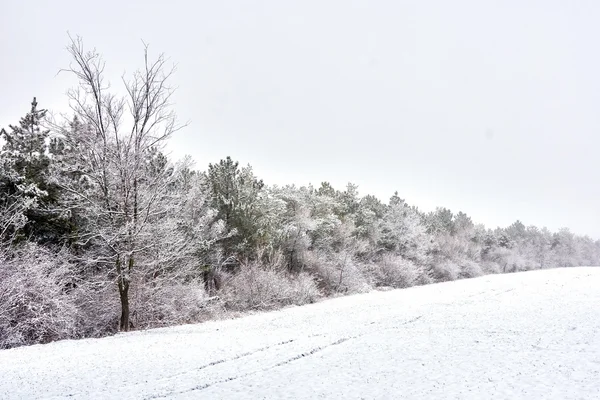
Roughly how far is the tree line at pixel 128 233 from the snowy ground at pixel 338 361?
3356 mm

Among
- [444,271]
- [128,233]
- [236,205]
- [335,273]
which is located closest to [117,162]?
[128,233]

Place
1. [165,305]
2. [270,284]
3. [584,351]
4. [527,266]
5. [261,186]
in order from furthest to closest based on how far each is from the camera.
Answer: [527,266]
[261,186]
[270,284]
[165,305]
[584,351]

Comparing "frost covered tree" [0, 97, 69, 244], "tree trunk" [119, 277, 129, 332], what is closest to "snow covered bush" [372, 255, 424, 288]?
"tree trunk" [119, 277, 129, 332]

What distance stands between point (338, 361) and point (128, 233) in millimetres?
11467

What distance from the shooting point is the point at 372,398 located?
8938 mm

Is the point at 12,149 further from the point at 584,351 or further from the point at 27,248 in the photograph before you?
the point at 584,351

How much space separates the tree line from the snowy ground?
11.0 feet

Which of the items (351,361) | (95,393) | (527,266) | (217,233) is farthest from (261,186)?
(527,266)

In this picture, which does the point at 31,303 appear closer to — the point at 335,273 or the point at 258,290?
the point at 258,290

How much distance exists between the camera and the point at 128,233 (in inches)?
714

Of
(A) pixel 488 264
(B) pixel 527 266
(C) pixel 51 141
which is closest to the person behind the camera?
(C) pixel 51 141

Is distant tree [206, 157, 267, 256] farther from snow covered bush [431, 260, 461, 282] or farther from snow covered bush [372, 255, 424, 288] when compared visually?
snow covered bush [431, 260, 461, 282]

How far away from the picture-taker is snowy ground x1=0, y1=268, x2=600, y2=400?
9383 mm

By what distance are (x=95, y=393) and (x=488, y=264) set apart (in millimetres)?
75686
